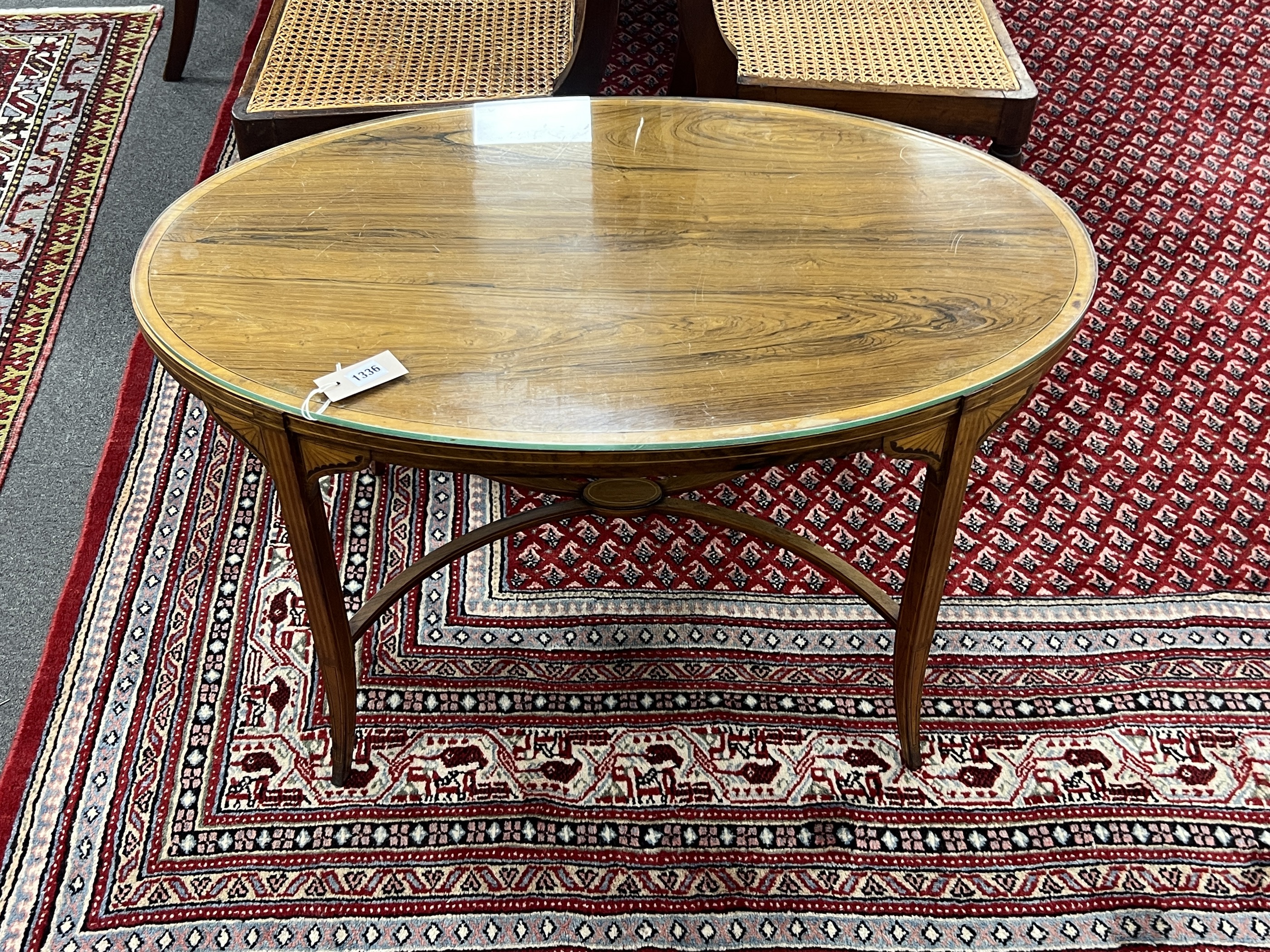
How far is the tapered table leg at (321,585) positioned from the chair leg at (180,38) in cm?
168

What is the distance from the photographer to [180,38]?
2.45 metres

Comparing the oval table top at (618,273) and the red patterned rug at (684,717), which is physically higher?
the oval table top at (618,273)

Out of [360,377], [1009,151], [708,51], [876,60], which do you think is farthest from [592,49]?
[360,377]

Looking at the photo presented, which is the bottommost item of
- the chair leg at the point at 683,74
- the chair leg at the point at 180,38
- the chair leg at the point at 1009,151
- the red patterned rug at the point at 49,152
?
the red patterned rug at the point at 49,152

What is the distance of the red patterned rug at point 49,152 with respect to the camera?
6.34 ft

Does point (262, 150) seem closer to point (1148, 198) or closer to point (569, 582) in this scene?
point (569, 582)

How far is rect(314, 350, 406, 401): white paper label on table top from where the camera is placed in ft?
3.27

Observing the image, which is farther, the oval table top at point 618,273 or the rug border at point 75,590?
the rug border at point 75,590

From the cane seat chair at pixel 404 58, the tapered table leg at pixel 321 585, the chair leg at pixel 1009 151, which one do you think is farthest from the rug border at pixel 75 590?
the chair leg at pixel 1009 151

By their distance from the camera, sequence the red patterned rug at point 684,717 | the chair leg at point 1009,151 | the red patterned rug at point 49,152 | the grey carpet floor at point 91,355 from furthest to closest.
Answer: the red patterned rug at point 49,152 < the chair leg at point 1009,151 < the grey carpet floor at point 91,355 < the red patterned rug at point 684,717

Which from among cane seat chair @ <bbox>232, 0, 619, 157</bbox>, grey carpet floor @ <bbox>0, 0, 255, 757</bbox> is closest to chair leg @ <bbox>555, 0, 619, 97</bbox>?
cane seat chair @ <bbox>232, 0, 619, 157</bbox>

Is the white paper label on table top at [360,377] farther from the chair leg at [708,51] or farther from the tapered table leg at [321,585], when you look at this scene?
the chair leg at [708,51]

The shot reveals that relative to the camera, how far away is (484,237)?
46.6 inches

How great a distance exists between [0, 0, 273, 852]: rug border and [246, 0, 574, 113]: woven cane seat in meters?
0.55
